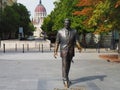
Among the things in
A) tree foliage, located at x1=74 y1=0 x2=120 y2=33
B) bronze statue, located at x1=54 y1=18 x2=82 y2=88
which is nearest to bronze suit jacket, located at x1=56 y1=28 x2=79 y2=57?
bronze statue, located at x1=54 y1=18 x2=82 y2=88

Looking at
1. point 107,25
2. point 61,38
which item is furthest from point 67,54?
point 107,25

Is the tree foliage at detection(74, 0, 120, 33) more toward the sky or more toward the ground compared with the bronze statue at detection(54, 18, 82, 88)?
more toward the sky

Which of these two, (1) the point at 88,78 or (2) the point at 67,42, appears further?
(1) the point at 88,78

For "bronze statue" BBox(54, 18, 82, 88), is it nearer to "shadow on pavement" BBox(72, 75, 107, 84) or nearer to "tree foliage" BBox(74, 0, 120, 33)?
"shadow on pavement" BBox(72, 75, 107, 84)

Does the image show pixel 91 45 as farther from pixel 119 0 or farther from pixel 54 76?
pixel 54 76

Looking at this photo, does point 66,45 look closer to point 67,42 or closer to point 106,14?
point 67,42

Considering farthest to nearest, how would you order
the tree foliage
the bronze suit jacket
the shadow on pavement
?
the tree foliage → the shadow on pavement → the bronze suit jacket

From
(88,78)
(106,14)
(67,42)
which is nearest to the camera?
(67,42)

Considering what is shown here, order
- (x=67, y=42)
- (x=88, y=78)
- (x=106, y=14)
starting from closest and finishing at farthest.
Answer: (x=67, y=42)
(x=88, y=78)
(x=106, y=14)

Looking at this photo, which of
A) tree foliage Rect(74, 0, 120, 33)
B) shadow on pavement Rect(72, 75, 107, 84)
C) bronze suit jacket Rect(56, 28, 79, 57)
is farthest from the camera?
tree foliage Rect(74, 0, 120, 33)

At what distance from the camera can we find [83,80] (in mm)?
13945

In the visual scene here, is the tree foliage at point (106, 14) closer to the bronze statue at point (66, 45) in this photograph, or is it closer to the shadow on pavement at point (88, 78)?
the shadow on pavement at point (88, 78)

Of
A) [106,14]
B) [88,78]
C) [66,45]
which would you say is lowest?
[88,78]

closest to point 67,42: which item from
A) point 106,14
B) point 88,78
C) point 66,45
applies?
point 66,45
